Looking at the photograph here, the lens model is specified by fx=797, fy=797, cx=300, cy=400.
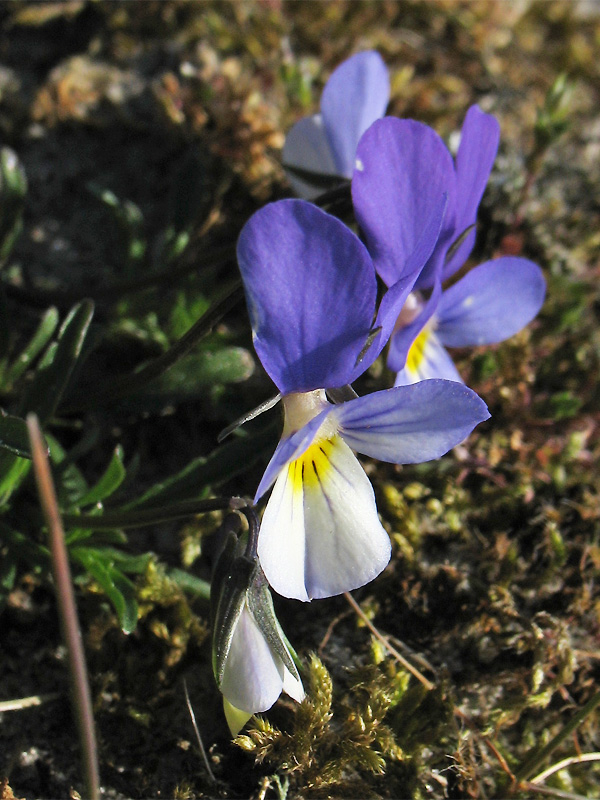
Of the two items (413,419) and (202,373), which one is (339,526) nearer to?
(413,419)

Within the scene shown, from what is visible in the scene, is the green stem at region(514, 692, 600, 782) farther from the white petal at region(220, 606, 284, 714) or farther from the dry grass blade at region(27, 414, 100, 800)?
the dry grass blade at region(27, 414, 100, 800)

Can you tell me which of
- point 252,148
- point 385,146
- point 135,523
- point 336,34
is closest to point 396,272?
point 385,146

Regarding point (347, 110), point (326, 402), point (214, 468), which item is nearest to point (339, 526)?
point (326, 402)

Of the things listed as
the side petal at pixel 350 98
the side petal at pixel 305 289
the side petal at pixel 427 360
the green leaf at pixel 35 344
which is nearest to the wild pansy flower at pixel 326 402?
the side petal at pixel 305 289

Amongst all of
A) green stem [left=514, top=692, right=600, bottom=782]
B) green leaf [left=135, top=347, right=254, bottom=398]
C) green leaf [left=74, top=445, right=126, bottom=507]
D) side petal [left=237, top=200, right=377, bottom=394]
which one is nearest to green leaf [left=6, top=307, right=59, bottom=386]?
green leaf [left=135, top=347, right=254, bottom=398]

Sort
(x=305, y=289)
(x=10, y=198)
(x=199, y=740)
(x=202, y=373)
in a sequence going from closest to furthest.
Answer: (x=305, y=289) < (x=199, y=740) < (x=202, y=373) < (x=10, y=198)

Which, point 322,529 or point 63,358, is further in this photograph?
point 63,358

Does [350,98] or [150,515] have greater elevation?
[350,98]

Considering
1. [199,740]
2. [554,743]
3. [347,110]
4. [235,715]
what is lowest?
[554,743]
